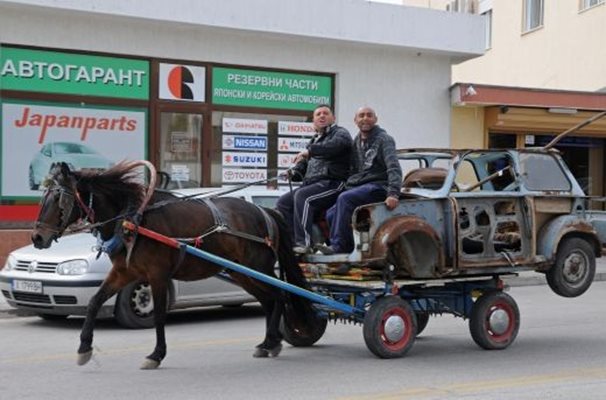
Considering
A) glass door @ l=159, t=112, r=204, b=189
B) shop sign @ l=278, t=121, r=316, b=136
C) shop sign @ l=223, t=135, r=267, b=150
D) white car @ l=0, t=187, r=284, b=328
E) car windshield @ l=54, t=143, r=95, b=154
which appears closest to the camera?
white car @ l=0, t=187, r=284, b=328

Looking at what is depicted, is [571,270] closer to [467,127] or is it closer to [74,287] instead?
[74,287]

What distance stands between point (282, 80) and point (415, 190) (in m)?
10.2

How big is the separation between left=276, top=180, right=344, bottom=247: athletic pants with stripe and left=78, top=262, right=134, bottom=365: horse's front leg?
1.77 m

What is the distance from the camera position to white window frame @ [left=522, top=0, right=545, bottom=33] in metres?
30.0

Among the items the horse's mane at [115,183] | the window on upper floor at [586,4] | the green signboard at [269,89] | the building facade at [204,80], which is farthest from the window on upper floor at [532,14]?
the horse's mane at [115,183]

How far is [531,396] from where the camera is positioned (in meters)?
7.18

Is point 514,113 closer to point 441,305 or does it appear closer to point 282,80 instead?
point 282,80

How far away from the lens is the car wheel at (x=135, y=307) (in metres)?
10.7

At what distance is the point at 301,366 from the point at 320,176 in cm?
189

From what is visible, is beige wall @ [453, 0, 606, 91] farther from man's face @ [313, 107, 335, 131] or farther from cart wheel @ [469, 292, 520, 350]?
man's face @ [313, 107, 335, 131]

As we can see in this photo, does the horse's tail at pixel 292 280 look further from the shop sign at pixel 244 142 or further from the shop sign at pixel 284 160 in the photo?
the shop sign at pixel 284 160

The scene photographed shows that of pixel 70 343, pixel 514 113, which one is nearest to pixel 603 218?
pixel 70 343

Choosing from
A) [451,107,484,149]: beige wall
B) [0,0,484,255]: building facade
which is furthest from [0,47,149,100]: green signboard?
[451,107,484,149]: beige wall

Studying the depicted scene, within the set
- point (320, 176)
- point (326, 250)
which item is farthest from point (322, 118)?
point (326, 250)
